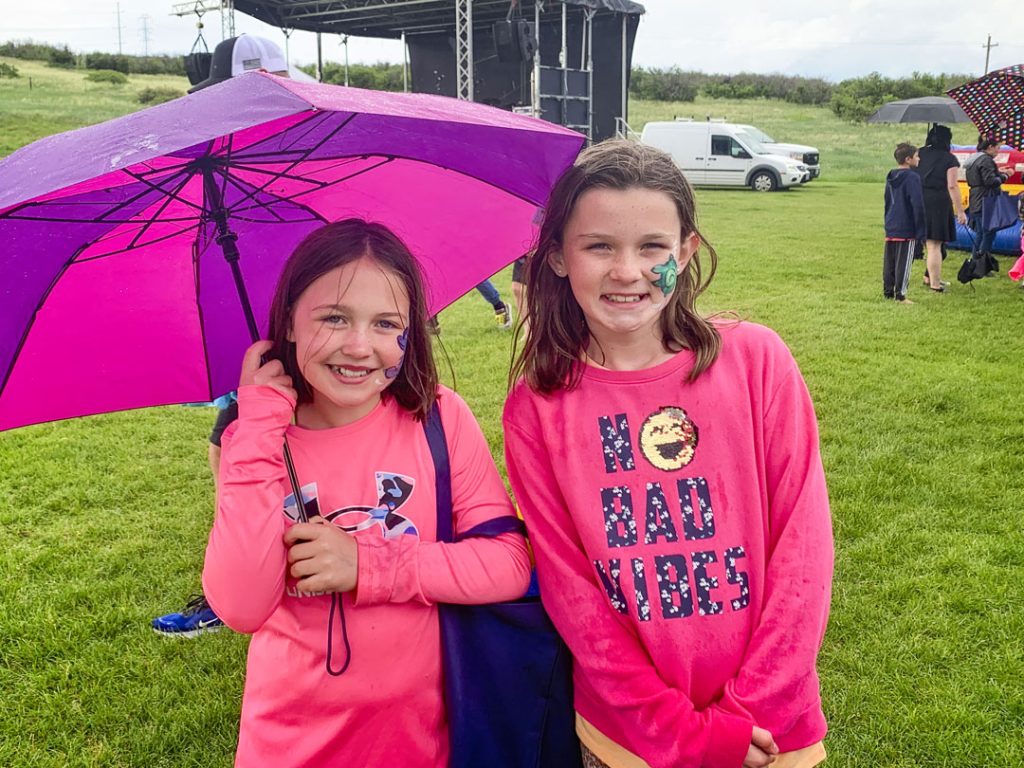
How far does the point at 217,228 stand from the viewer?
6.08ft

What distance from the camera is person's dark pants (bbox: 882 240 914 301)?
8859 millimetres

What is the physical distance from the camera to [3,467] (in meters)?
4.88

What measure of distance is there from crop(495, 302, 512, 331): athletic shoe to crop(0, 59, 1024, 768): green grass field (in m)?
0.14

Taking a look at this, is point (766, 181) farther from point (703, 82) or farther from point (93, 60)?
point (93, 60)

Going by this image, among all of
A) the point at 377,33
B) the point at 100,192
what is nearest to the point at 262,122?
the point at 100,192

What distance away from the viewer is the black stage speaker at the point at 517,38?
16.4 meters

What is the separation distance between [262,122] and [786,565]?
1169mm

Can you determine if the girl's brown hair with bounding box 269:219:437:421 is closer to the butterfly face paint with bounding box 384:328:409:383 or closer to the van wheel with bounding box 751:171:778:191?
the butterfly face paint with bounding box 384:328:409:383

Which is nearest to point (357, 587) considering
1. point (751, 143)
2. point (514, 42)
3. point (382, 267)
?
point (382, 267)

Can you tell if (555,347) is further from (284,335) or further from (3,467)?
(3,467)

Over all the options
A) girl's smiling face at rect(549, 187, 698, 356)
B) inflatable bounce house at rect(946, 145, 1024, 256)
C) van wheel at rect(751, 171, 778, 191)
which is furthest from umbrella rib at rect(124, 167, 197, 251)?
van wheel at rect(751, 171, 778, 191)

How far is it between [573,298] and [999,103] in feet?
29.6

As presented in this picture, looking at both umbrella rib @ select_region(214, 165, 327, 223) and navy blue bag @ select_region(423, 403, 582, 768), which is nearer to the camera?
navy blue bag @ select_region(423, 403, 582, 768)

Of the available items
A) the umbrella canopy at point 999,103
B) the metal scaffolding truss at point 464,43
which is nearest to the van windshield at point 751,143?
the metal scaffolding truss at point 464,43
